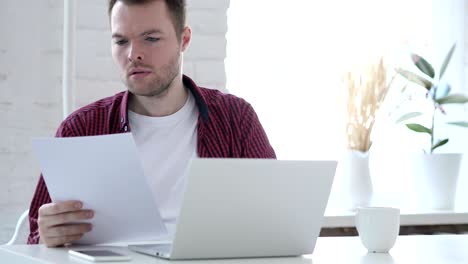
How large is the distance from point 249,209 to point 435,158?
6.33ft

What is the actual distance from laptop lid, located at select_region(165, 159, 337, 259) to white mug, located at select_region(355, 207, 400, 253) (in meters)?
0.13

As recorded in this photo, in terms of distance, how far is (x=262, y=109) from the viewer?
11.7ft

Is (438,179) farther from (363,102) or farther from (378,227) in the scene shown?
(378,227)

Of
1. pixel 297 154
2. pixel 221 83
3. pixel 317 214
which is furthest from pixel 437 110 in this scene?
pixel 317 214

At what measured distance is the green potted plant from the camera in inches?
137

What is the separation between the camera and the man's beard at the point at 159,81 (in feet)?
7.64

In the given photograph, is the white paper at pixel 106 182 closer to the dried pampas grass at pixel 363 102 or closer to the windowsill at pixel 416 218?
the windowsill at pixel 416 218

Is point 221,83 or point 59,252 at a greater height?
point 221,83

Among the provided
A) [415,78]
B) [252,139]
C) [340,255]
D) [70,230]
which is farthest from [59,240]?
[415,78]

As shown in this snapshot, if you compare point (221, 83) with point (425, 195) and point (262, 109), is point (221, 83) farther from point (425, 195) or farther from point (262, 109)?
point (425, 195)

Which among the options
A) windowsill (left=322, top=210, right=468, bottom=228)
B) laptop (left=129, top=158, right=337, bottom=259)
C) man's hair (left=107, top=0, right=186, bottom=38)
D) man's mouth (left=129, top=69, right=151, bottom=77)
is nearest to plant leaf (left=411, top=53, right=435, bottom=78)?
windowsill (left=322, top=210, right=468, bottom=228)

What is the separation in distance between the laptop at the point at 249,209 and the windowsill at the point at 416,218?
1369 millimetres

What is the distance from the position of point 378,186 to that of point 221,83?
0.96 metres

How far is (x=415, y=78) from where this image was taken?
3.59 m
